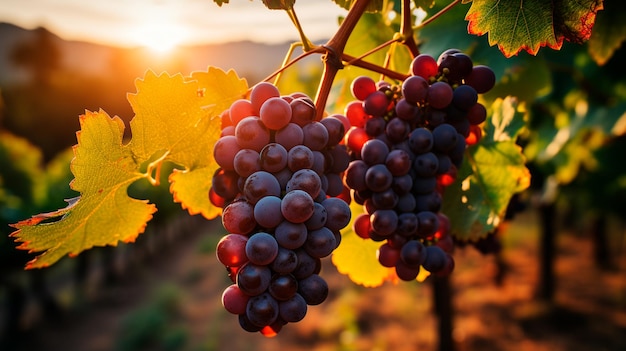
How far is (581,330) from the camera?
768cm

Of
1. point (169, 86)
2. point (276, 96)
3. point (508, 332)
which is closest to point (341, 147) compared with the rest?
point (276, 96)

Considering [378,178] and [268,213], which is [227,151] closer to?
[268,213]

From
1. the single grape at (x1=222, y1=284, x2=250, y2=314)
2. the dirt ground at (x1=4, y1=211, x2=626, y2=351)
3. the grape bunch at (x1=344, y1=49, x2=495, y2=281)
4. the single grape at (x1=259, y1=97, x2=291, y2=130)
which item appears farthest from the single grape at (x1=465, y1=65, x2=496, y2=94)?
the dirt ground at (x1=4, y1=211, x2=626, y2=351)

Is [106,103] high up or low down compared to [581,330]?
down

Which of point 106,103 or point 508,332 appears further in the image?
point 106,103

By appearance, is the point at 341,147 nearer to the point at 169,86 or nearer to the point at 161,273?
the point at 169,86

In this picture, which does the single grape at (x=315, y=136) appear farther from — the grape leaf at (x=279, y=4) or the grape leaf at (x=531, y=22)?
the grape leaf at (x=531, y=22)

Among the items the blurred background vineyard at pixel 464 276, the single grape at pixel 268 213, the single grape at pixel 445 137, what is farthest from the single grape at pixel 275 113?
the blurred background vineyard at pixel 464 276

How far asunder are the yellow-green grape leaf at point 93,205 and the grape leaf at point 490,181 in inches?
31.7

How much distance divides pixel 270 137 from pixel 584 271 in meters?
12.4

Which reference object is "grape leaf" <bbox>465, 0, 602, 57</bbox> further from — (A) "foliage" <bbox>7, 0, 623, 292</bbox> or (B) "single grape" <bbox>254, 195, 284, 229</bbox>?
(B) "single grape" <bbox>254, 195, 284, 229</bbox>

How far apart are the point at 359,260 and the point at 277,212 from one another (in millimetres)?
522

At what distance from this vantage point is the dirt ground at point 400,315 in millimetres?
7703

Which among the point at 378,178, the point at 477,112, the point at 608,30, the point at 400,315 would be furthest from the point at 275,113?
the point at 400,315
